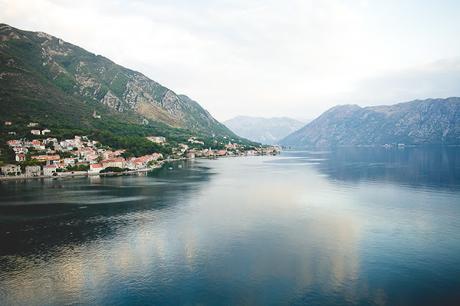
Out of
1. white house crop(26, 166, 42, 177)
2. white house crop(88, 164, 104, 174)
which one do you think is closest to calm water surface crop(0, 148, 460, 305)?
white house crop(26, 166, 42, 177)

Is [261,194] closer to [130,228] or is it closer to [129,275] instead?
[130,228]

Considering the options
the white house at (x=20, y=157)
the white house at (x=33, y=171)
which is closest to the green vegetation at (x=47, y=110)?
the white house at (x=20, y=157)

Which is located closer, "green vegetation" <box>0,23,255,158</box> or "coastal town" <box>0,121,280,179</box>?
"coastal town" <box>0,121,280,179</box>

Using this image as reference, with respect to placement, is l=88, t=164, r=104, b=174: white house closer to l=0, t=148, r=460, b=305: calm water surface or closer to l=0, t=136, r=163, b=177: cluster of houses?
l=0, t=136, r=163, b=177: cluster of houses

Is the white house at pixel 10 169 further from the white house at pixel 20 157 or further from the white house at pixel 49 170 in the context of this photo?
the white house at pixel 20 157

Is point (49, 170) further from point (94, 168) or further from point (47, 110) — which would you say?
point (47, 110)

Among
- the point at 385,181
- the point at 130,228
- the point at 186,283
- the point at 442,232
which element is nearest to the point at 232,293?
the point at 186,283
